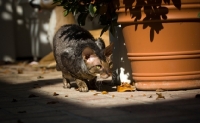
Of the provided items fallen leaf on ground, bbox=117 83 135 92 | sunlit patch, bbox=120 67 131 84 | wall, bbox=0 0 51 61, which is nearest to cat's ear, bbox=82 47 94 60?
fallen leaf on ground, bbox=117 83 135 92

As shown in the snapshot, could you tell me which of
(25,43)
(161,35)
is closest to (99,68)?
(161,35)

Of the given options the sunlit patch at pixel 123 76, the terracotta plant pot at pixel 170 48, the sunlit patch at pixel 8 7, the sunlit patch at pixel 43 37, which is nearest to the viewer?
the terracotta plant pot at pixel 170 48

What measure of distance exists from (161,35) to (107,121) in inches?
67.8

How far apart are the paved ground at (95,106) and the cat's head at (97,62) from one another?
9.5 inches

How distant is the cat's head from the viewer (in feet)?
17.6

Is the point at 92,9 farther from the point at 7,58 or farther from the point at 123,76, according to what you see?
the point at 7,58

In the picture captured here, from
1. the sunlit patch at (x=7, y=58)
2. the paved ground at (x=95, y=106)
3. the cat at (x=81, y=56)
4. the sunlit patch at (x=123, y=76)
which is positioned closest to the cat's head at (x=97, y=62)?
the cat at (x=81, y=56)

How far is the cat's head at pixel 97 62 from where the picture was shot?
5.36 metres

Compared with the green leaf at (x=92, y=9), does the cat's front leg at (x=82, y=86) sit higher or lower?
lower

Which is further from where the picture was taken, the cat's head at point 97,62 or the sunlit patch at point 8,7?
the sunlit patch at point 8,7

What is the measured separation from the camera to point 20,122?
12.8ft

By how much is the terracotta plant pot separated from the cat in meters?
0.35

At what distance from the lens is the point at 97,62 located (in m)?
5.37

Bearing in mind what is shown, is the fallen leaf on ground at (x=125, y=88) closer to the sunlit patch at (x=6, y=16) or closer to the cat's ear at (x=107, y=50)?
the cat's ear at (x=107, y=50)
